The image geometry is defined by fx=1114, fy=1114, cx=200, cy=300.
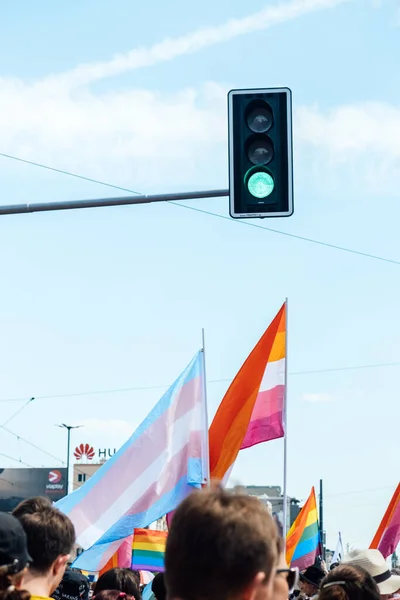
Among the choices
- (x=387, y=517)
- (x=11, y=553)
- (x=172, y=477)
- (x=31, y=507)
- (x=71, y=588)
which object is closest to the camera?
(x=11, y=553)

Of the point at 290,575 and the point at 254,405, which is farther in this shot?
the point at 254,405

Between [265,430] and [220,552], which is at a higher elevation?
[265,430]

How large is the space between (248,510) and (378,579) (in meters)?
3.50

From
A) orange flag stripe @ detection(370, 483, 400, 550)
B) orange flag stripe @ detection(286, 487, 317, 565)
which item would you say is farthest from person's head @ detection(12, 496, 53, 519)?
orange flag stripe @ detection(286, 487, 317, 565)

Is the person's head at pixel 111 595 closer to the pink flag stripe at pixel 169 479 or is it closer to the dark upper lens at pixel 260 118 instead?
the pink flag stripe at pixel 169 479

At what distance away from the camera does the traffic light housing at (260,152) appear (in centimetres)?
823

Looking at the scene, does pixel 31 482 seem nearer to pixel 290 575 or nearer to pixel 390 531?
pixel 390 531

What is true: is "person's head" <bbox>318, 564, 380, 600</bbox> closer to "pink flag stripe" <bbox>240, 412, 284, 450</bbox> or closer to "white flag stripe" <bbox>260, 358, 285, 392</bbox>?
"pink flag stripe" <bbox>240, 412, 284, 450</bbox>

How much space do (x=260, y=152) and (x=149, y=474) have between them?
3364 mm

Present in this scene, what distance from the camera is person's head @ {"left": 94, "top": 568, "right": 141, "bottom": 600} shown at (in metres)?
7.37

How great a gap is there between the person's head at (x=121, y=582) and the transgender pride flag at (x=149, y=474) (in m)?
1.69

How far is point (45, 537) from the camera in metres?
4.10

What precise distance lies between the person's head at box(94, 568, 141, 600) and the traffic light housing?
267cm

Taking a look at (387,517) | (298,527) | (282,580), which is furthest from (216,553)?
(298,527)
